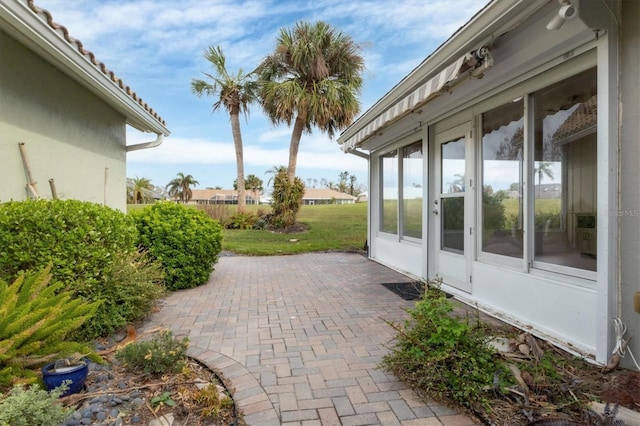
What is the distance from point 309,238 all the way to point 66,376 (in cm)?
1215

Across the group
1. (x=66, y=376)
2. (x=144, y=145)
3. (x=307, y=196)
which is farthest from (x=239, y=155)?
(x=307, y=196)

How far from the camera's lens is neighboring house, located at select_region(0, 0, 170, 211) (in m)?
3.89

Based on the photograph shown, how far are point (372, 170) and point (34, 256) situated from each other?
7.66 metres

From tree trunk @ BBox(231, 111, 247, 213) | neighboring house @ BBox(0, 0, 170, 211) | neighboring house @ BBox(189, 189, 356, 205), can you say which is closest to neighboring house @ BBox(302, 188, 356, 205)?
neighboring house @ BBox(189, 189, 356, 205)

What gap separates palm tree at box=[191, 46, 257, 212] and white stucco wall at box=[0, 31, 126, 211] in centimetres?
1178

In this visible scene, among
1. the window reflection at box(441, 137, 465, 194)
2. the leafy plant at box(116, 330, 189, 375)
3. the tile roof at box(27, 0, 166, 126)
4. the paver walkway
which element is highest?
the tile roof at box(27, 0, 166, 126)

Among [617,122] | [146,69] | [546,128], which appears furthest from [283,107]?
[617,122]

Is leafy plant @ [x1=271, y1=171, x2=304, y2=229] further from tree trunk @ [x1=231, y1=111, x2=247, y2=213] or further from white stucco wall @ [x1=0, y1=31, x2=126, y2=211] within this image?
white stucco wall @ [x1=0, y1=31, x2=126, y2=211]

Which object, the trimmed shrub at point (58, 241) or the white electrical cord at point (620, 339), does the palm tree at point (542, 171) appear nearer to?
the white electrical cord at point (620, 339)

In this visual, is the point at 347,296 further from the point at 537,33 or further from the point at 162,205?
the point at 537,33

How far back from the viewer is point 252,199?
61625 millimetres

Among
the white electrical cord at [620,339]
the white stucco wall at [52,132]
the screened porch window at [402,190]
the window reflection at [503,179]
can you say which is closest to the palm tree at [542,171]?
the window reflection at [503,179]

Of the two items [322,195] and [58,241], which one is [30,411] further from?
[322,195]

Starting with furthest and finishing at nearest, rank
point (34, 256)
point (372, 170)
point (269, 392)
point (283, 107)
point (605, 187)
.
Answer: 1. point (283, 107)
2. point (372, 170)
3. point (34, 256)
4. point (605, 187)
5. point (269, 392)
